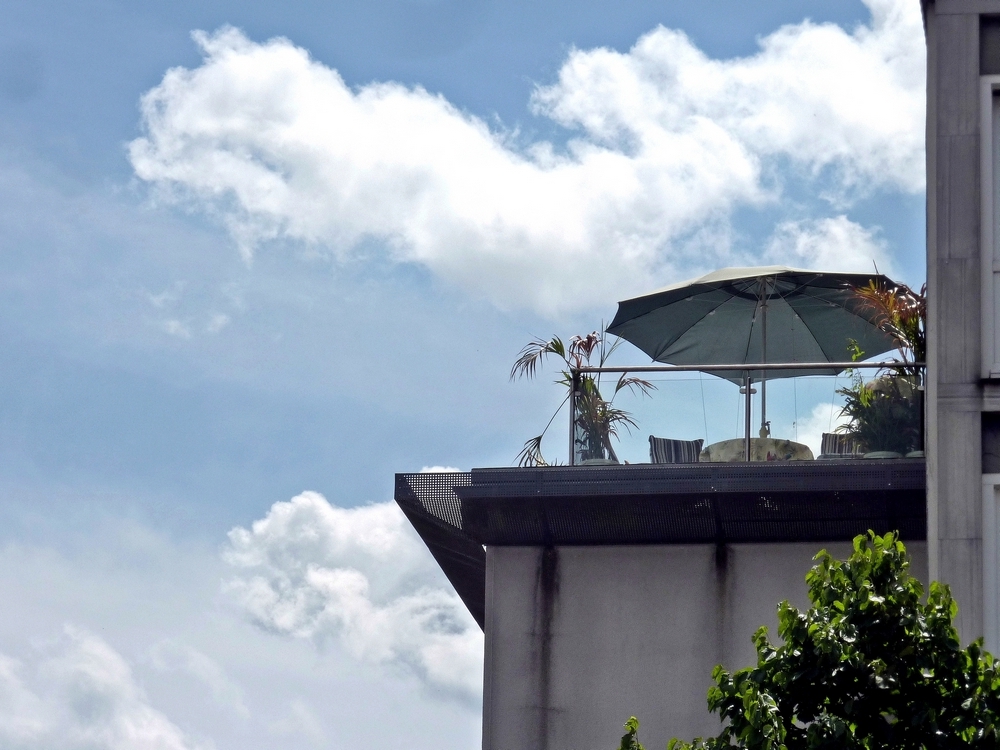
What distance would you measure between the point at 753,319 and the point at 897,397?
8.79 feet

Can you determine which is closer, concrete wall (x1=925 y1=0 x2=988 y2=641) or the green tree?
the green tree

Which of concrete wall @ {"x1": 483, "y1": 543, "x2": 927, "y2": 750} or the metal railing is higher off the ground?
the metal railing

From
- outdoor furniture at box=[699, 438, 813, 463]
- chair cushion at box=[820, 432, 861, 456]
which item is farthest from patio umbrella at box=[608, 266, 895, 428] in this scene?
chair cushion at box=[820, 432, 861, 456]

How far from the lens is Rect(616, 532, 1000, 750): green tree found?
11273 millimetres

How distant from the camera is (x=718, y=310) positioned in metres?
19.4

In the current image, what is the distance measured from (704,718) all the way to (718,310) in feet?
17.7

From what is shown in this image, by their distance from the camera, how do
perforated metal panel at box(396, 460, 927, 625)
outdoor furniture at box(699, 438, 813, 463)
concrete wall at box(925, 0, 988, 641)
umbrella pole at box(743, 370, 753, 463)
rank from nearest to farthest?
concrete wall at box(925, 0, 988, 641) → perforated metal panel at box(396, 460, 927, 625) → outdoor furniture at box(699, 438, 813, 463) → umbrella pole at box(743, 370, 753, 463)

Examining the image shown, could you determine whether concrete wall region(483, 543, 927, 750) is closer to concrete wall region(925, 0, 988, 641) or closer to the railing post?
the railing post

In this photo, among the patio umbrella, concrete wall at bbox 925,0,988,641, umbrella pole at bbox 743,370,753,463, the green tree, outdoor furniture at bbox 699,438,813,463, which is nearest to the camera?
the green tree

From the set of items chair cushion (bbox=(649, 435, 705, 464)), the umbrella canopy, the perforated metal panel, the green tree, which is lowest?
the green tree

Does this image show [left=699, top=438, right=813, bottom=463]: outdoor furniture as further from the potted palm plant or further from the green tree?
the green tree

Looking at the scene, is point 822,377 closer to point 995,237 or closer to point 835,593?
point 995,237

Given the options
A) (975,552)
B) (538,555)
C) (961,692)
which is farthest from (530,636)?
(961,692)

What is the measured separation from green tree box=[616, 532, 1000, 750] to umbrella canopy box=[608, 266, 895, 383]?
647cm
